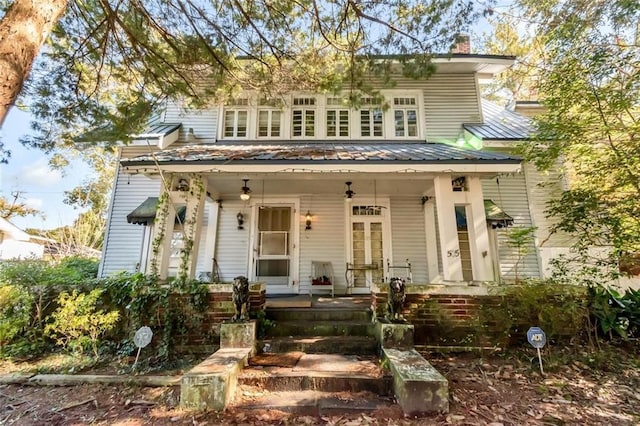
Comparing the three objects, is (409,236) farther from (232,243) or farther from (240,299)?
(240,299)

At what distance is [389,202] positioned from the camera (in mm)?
7715

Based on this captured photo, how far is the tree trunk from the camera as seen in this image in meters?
2.31

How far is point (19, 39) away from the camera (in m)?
2.45

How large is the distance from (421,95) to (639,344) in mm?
6872

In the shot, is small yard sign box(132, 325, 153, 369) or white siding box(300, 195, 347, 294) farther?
white siding box(300, 195, 347, 294)

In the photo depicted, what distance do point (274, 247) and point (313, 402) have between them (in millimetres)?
4902

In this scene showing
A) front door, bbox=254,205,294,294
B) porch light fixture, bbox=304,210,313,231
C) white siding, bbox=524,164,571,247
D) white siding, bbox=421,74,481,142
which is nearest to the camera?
white siding, bbox=524,164,571,247

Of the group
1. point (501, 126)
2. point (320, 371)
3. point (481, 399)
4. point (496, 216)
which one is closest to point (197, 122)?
point (320, 371)

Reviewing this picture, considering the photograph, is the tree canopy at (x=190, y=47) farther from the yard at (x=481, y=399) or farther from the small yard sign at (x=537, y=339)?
the small yard sign at (x=537, y=339)

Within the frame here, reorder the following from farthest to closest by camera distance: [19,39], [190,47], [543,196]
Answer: [543,196] → [190,47] → [19,39]

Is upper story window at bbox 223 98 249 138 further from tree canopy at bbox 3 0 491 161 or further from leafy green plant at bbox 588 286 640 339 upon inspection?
leafy green plant at bbox 588 286 640 339

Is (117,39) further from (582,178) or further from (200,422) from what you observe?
(582,178)

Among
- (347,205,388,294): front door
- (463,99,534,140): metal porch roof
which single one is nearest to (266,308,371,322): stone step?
(347,205,388,294): front door

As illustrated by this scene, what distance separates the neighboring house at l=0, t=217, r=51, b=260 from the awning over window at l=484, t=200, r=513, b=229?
58.2ft
